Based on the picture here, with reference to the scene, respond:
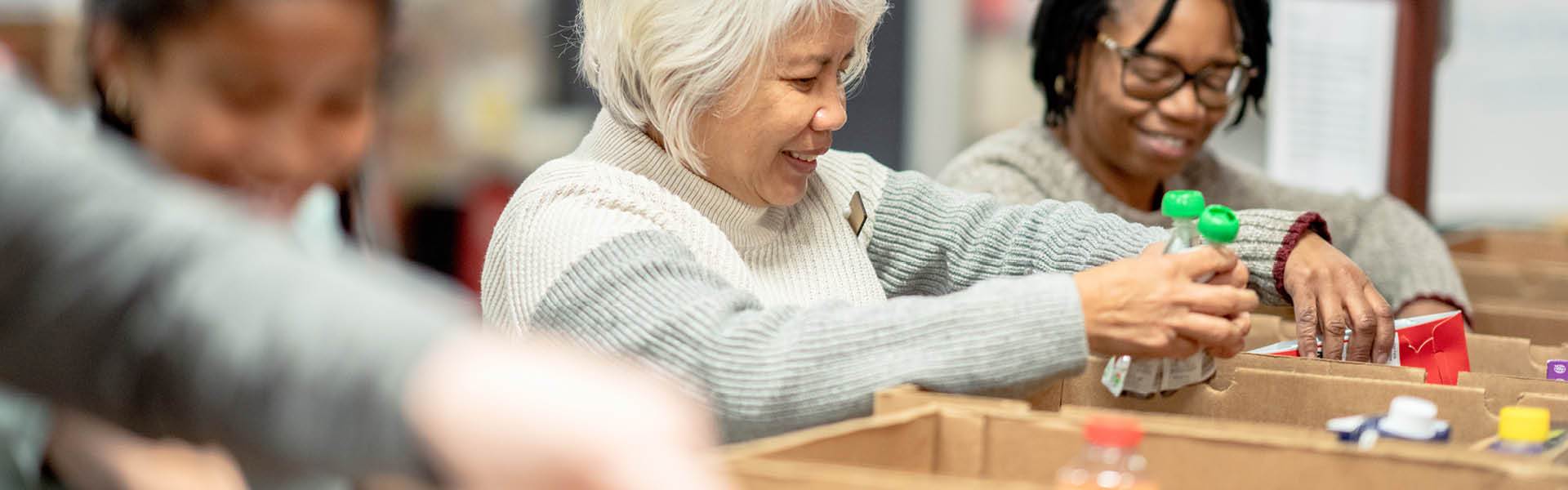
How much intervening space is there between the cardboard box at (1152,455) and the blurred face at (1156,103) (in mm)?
1079

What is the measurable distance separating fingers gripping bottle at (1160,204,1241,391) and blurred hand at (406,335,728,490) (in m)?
0.89

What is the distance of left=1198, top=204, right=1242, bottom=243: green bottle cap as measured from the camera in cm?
125

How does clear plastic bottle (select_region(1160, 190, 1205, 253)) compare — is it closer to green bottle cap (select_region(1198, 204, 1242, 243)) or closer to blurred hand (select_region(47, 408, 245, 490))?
green bottle cap (select_region(1198, 204, 1242, 243))

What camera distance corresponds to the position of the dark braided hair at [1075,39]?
6.70 ft

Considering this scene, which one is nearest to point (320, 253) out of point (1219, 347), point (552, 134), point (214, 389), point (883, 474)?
point (214, 389)

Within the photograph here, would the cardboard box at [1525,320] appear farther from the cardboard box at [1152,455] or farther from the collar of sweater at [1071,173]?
the cardboard box at [1152,455]

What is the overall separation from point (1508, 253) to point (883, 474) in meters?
2.04

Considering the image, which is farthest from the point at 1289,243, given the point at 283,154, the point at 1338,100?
the point at 1338,100

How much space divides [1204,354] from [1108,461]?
0.43 metres

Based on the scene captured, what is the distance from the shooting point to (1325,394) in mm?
1253

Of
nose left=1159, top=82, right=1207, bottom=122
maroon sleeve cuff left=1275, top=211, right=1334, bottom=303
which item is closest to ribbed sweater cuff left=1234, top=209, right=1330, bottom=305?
maroon sleeve cuff left=1275, top=211, right=1334, bottom=303

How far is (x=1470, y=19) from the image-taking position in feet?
12.6

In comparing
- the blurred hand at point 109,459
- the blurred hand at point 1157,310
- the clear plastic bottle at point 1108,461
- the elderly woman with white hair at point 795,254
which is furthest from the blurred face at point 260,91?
the blurred hand at point 1157,310

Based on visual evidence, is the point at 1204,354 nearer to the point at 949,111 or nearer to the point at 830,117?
the point at 830,117
